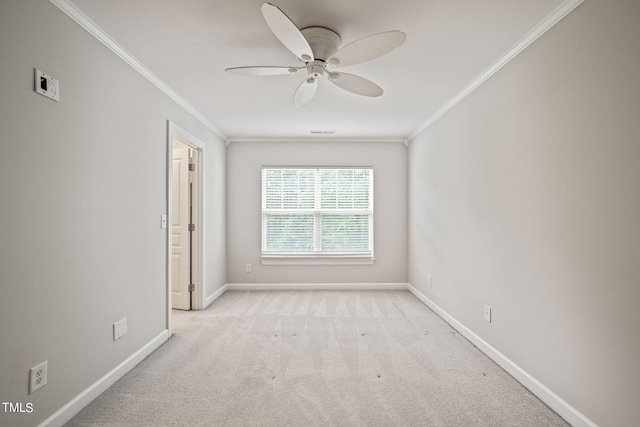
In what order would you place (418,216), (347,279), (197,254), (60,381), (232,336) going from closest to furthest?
(60,381), (232,336), (197,254), (418,216), (347,279)

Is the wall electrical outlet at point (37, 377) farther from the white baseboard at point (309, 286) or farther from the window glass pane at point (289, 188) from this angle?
the window glass pane at point (289, 188)

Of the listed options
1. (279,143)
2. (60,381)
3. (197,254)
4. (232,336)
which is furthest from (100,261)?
(279,143)

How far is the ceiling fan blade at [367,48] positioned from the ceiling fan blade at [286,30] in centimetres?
19

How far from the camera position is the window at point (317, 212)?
548 centimetres

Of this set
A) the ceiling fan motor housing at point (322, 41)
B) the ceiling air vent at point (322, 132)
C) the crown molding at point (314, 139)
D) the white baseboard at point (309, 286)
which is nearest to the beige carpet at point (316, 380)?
the white baseboard at point (309, 286)

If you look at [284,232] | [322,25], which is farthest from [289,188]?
[322,25]

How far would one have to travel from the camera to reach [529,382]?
92.2 inches

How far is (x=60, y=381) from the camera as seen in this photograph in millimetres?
1955

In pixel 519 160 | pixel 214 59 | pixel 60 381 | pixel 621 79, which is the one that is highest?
pixel 214 59

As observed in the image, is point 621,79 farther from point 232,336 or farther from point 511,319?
point 232,336

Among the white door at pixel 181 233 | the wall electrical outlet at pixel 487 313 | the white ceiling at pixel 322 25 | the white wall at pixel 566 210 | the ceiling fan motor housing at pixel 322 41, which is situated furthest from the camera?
the white door at pixel 181 233

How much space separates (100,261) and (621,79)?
3180mm

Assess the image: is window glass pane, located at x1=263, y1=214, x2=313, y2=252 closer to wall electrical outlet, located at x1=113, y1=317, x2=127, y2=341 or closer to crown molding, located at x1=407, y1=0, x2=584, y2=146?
crown molding, located at x1=407, y1=0, x2=584, y2=146

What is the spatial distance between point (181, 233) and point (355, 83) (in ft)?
9.65
